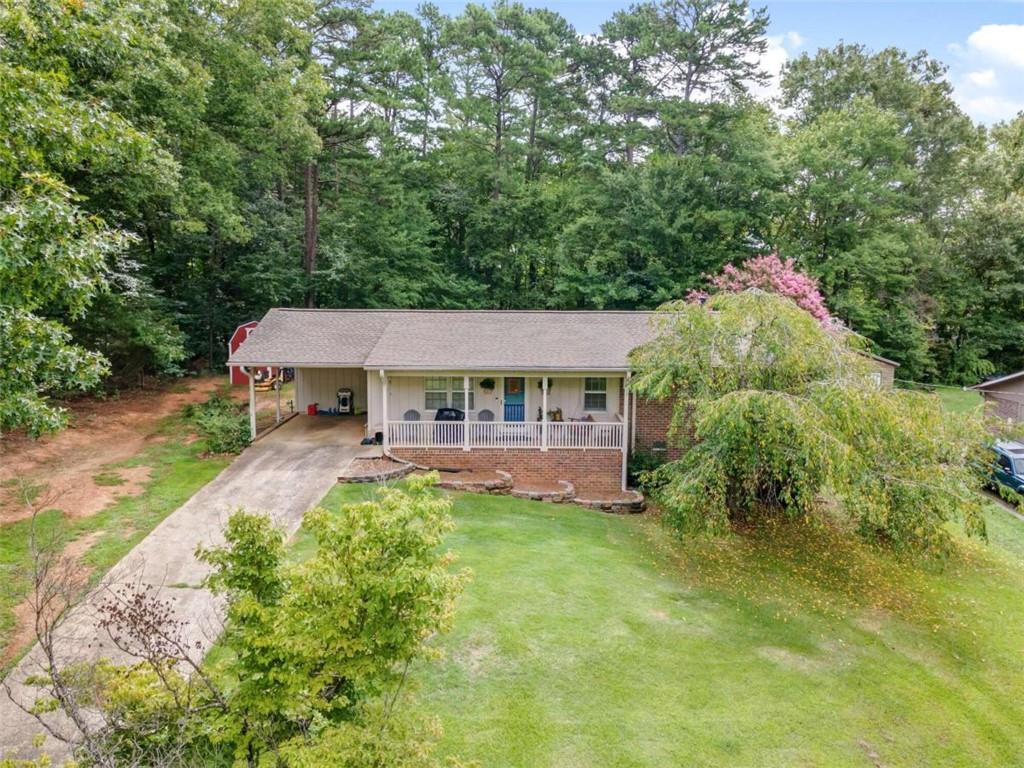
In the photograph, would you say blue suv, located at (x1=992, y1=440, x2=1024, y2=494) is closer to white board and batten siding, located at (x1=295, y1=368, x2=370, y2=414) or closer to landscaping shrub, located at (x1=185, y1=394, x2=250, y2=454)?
white board and batten siding, located at (x1=295, y1=368, x2=370, y2=414)

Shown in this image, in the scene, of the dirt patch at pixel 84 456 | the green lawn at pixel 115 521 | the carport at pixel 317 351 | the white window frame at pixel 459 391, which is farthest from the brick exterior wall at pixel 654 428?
the dirt patch at pixel 84 456

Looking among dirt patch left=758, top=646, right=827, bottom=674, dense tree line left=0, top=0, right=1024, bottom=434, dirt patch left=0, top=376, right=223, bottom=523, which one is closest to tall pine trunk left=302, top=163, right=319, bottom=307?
dense tree line left=0, top=0, right=1024, bottom=434

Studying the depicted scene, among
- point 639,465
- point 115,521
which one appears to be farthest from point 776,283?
point 115,521

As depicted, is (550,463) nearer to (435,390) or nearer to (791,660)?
(435,390)

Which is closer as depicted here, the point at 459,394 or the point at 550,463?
the point at 550,463

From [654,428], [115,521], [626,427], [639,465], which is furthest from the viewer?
[654,428]

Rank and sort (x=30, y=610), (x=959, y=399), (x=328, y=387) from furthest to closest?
1. (x=959, y=399)
2. (x=328, y=387)
3. (x=30, y=610)

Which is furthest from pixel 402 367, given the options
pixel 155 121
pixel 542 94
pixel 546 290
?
pixel 542 94
